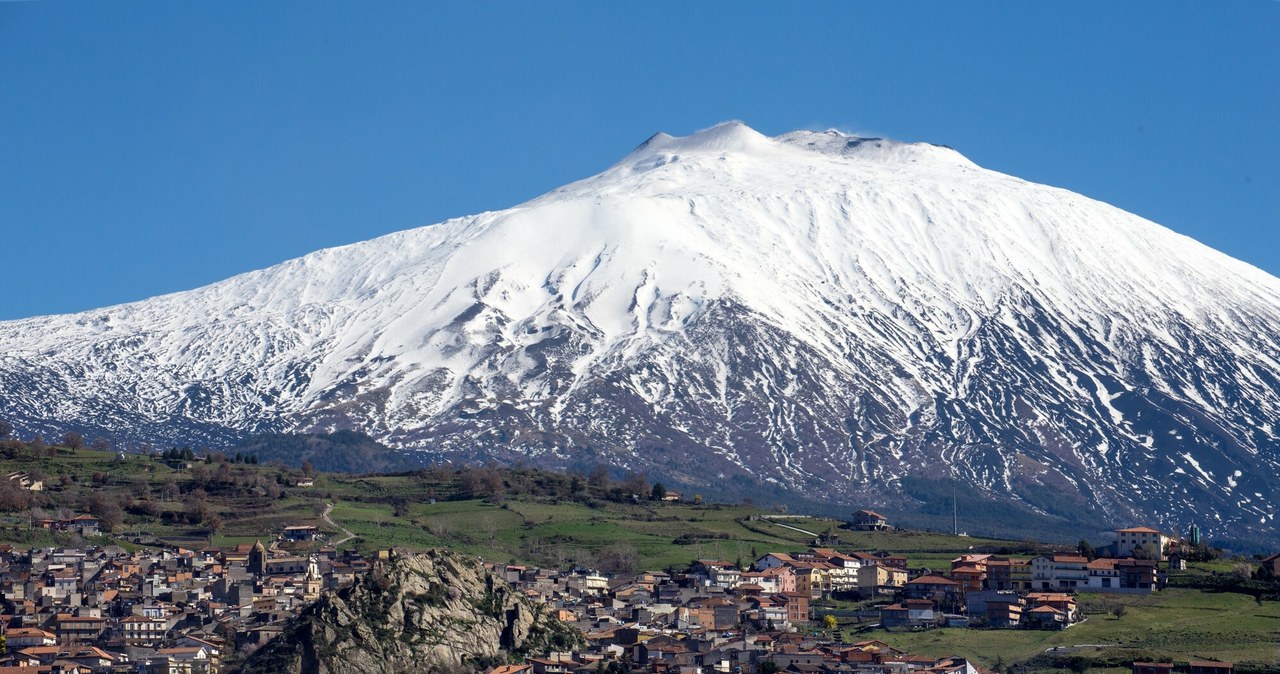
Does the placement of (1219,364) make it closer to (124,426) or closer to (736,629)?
(124,426)

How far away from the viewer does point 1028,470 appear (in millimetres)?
167375

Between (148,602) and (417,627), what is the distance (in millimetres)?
15902

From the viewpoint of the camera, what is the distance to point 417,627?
66.2 metres

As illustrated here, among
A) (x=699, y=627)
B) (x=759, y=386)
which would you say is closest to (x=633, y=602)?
(x=699, y=627)

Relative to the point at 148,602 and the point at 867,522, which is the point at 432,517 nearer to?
the point at 867,522

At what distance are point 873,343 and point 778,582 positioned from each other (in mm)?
101247

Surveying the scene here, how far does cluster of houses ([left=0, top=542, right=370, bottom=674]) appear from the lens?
6788cm

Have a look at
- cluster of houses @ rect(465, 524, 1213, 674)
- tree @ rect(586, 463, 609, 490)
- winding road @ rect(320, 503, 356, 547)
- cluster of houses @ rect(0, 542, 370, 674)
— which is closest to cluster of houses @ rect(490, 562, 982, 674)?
cluster of houses @ rect(465, 524, 1213, 674)

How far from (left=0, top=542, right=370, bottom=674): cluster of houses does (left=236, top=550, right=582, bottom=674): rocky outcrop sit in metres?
2.82

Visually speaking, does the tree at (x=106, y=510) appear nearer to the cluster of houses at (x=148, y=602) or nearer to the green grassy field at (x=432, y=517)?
the green grassy field at (x=432, y=517)

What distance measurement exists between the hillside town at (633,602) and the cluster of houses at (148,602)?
0.09m

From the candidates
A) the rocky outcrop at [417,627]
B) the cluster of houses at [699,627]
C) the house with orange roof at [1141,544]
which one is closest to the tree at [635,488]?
the cluster of houses at [699,627]

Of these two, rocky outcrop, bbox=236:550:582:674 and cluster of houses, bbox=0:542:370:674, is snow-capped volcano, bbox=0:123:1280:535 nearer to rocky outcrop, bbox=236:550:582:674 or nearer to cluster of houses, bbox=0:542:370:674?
cluster of houses, bbox=0:542:370:674

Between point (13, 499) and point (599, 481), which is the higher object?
point (599, 481)
